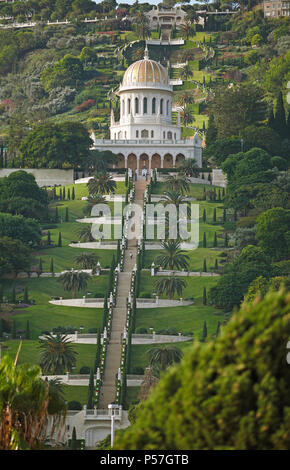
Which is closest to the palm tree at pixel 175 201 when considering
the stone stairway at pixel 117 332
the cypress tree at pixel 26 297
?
the stone stairway at pixel 117 332

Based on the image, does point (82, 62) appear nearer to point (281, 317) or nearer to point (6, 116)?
point (6, 116)

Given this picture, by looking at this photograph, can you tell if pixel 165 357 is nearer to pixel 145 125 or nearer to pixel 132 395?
pixel 132 395

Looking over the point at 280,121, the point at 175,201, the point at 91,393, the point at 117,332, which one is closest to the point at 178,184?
the point at 175,201

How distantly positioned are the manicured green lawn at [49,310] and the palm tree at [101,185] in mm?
23287

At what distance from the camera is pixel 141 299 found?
6956cm

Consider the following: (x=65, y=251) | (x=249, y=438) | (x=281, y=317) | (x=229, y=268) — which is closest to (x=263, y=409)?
(x=249, y=438)

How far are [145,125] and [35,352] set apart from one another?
2728 inches

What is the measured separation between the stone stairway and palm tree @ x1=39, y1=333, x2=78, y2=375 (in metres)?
2.42

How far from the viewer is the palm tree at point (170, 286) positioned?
69656 millimetres

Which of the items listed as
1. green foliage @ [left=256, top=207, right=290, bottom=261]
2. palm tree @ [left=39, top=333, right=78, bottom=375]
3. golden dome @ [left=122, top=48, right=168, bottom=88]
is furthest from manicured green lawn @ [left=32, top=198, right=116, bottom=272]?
golden dome @ [left=122, top=48, right=168, bottom=88]

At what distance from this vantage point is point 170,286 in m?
69.9
